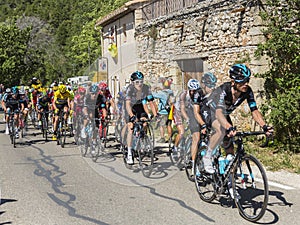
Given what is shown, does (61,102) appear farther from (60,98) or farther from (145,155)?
(145,155)

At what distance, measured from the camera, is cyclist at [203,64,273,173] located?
592 cm

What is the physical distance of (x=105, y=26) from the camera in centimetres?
3041

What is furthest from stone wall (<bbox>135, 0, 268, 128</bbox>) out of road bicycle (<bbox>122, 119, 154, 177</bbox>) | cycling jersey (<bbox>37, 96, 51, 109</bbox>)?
cycling jersey (<bbox>37, 96, 51, 109</bbox>)

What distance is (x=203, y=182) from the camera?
6914 mm

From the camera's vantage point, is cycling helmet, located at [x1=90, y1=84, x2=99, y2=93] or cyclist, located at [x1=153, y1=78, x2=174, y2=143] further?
Result: cyclist, located at [x1=153, y1=78, x2=174, y2=143]

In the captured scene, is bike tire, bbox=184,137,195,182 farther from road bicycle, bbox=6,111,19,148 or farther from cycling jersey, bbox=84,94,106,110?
road bicycle, bbox=6,111,19,148

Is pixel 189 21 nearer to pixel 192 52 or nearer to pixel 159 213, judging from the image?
pixel 192 52

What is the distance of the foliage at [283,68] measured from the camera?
33.5 feet

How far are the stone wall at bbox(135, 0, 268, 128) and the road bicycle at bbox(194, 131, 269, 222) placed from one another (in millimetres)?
6252

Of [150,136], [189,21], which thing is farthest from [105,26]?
[150,136]

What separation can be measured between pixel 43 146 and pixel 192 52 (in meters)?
5.76

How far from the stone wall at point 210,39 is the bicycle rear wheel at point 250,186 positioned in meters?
6.49

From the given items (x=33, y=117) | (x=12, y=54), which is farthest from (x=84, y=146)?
(x=12, y=54)

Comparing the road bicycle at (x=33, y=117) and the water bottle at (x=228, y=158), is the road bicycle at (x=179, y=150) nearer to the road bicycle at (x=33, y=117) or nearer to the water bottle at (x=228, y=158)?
the water bottle at (x=228, y=158)
